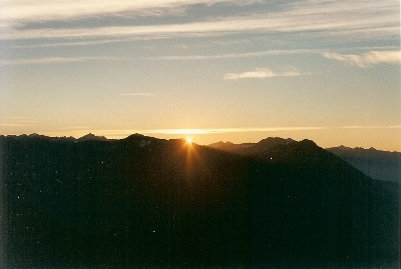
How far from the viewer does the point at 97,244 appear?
82812mm

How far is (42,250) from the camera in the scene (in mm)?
80875

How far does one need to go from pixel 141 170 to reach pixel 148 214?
5.76 meters

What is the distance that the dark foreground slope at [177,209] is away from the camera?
81125mm

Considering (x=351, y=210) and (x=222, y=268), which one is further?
(x=351, y=210)

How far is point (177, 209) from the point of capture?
8506 centimetres

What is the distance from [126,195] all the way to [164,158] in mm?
6629

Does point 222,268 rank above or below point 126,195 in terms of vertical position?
below

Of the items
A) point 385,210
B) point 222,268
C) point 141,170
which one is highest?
point 141,170

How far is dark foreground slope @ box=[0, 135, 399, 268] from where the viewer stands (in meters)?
81.1

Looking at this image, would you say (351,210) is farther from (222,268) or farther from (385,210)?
(222,268)

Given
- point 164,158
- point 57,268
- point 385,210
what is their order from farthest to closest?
point 385,210
point 164,158
point 57,268

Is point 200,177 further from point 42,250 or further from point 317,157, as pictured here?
point 42,250

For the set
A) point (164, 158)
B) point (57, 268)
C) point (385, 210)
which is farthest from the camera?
point (385, 210)

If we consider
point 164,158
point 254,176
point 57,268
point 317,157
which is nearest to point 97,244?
point 57,268
